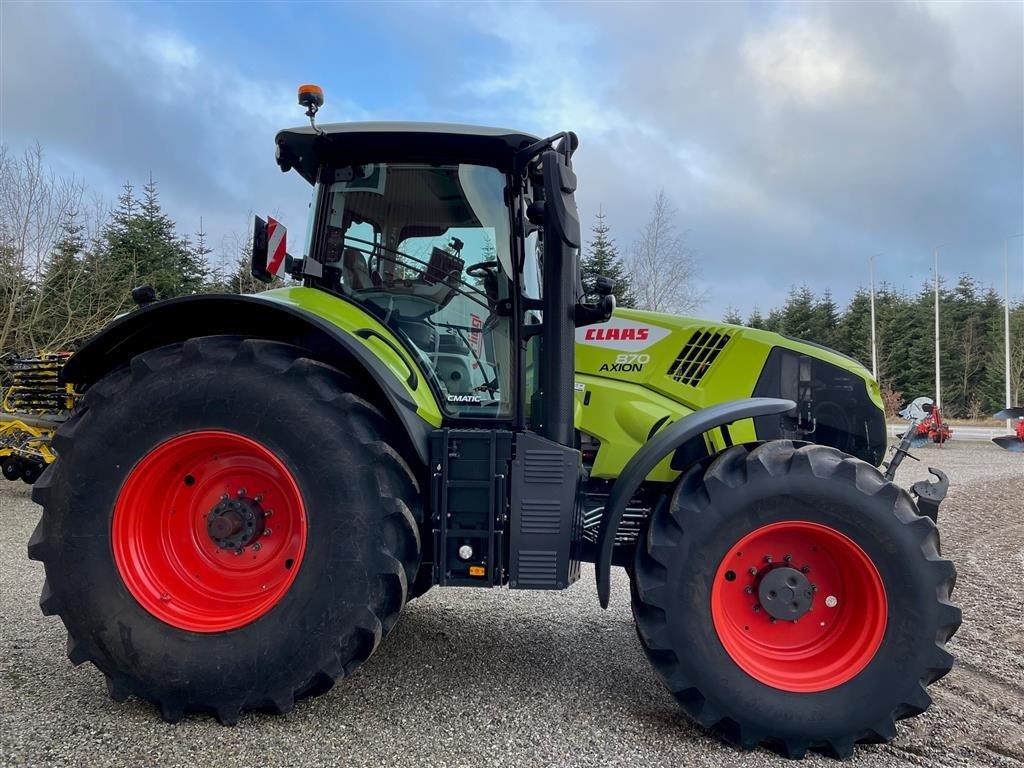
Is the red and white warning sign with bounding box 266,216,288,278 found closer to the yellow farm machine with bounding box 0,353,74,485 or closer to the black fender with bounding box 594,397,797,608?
the black fender with bounding box 594,397,797,608

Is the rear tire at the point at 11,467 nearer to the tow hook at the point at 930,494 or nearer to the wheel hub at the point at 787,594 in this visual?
the wheel hub at the point at 787,594

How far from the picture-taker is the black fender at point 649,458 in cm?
267

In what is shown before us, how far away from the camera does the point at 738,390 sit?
3451 millimetres

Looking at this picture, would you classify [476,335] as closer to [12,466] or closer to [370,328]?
[370,328]

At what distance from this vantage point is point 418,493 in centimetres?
272

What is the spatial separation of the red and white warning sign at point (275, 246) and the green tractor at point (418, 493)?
12 mm

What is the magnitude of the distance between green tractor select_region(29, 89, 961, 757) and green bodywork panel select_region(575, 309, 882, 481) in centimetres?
46

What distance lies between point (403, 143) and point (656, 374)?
5.47ft

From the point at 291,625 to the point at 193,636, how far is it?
0.40 m

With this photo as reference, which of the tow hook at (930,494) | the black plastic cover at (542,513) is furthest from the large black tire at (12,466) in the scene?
the tow hook at (930,494)

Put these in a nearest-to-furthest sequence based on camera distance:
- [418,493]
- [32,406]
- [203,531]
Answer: [418,493] → [203,531] → [32,406]

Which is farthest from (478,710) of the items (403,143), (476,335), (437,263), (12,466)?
(12,466)

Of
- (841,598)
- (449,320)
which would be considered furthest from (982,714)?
(449,320)

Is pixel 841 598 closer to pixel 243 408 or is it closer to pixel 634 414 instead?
pixel 634 414
